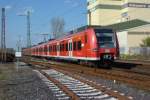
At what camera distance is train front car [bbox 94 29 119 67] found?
25078 mm

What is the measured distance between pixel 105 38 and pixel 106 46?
2.09ft

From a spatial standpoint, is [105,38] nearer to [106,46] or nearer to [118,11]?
[106,46]

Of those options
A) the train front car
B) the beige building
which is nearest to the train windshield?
the train front car

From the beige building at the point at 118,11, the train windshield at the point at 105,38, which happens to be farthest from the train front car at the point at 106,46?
the beige building at the point at 118,11

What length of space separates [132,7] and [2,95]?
107194 millimetres

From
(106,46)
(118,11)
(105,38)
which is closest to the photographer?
(106,46)

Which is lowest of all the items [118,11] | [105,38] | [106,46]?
[106,46]

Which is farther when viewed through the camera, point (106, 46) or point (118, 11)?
point (118, 11)

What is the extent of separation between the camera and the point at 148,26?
7631cm

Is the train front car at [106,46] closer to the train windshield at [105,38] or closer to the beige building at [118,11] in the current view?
the train windshield at [105,38]

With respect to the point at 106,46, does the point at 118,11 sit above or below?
above

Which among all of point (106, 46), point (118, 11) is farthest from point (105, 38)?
point (118, 11)

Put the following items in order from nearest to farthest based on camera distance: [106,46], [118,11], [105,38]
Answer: [106,46] < [105,38] < [118,11]

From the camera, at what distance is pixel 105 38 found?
25.5 meters
